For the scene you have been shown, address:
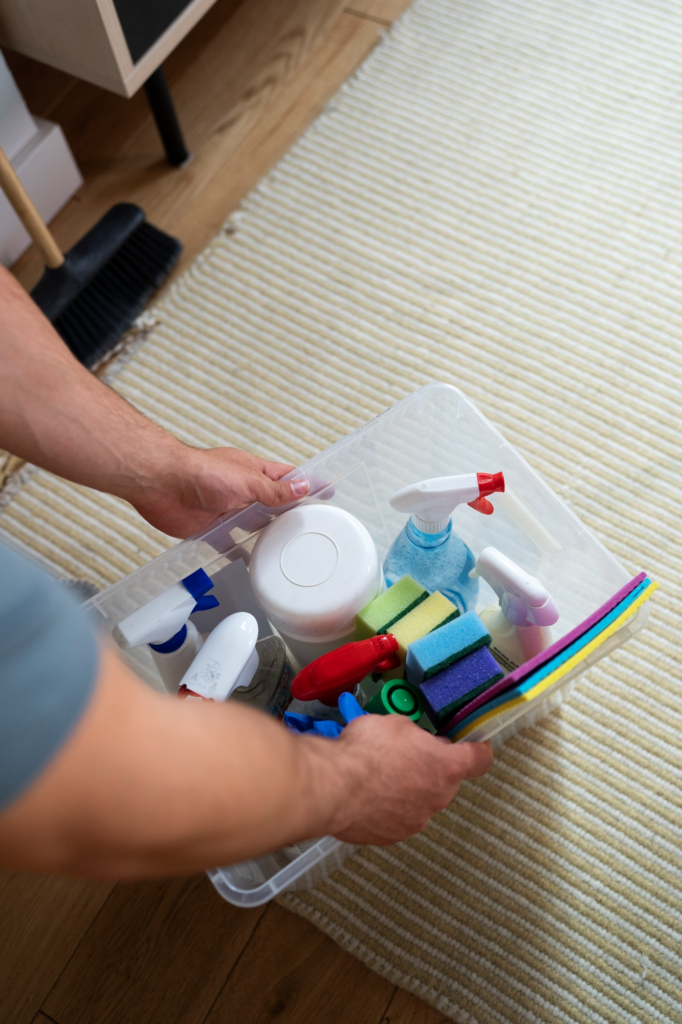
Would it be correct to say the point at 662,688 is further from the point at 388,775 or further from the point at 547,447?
the point at 388,775

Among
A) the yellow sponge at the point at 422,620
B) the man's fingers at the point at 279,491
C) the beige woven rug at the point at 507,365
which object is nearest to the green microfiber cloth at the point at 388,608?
the yellow sponge at the point at 422,620

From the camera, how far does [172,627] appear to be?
59cm

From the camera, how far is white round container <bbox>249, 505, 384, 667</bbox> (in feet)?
1.90

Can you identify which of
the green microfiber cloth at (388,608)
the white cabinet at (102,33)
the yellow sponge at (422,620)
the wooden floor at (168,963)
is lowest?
the wooden floor at (168,963)

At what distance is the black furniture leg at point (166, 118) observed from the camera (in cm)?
102

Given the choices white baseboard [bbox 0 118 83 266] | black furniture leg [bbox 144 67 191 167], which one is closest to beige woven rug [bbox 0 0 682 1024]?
black furniture leg [bbox 144 67 191 167]

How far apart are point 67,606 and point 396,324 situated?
77cm

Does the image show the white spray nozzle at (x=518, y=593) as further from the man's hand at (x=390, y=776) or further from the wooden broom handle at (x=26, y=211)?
the wooden broom handle at (x=26, y=211)

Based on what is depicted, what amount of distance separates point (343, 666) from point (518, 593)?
0.14 m

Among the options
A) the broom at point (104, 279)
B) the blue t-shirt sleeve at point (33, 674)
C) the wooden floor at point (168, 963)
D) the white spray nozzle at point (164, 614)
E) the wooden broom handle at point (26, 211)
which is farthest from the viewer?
the broom at point (104, 279)

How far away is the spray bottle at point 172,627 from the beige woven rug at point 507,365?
30cm

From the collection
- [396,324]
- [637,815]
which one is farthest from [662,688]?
[396,324]

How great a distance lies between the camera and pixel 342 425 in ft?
3.14

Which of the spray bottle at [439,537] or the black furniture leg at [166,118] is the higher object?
the black furniture leg at [166,118]
